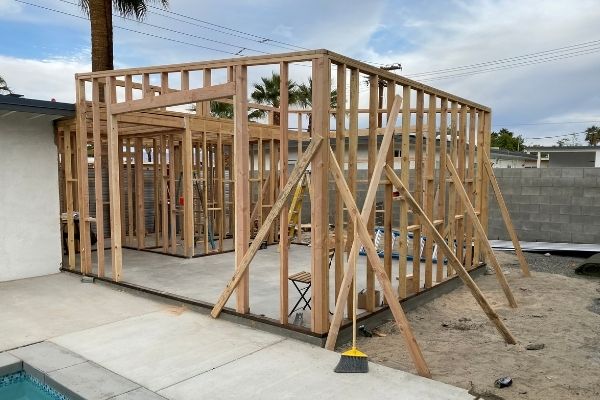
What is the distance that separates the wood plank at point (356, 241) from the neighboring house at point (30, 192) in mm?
4831

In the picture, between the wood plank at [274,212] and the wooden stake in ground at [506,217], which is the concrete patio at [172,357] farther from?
the wooden stake in ground at [506,217]

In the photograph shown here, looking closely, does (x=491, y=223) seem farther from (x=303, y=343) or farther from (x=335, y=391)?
(x=335, y=391)

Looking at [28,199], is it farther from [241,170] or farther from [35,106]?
Answer: [241,170]

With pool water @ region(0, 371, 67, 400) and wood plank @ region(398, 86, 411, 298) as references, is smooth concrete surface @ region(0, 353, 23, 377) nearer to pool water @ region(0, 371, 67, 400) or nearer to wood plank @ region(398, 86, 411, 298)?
pool water @ region(0, 371, 67, 400)

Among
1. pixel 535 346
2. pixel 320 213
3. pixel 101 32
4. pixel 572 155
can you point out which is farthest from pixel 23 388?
pixel 572 155

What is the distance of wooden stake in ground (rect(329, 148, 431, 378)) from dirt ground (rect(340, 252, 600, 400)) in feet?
0.63

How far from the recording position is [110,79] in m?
6.37

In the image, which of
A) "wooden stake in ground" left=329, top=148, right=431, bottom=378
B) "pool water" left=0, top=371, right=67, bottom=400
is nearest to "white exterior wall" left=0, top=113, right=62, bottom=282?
"pool water" left=0, top=371, right=67, bottom=400

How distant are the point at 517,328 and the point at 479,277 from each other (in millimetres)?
2797

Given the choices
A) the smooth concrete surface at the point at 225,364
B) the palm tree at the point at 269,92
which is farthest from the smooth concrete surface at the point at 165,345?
the palm tree at the point at 269,92

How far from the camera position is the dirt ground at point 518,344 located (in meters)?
3.63

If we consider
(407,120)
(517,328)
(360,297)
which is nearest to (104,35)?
(407,120)

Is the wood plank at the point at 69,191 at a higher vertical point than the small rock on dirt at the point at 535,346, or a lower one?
higher

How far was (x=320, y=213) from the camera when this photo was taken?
4254 millimetres
